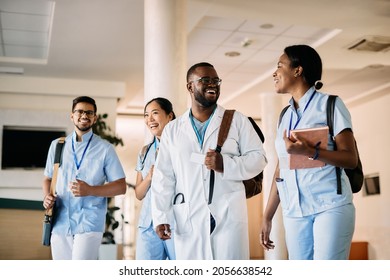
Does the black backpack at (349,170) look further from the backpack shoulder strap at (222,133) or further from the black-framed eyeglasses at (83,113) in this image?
the black-framed eyeglasses at (83,113)

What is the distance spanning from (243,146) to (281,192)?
11.9 inches

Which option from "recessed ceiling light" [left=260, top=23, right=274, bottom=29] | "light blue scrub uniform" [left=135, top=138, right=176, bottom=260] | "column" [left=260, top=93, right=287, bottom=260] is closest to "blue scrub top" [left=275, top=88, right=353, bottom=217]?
"light blue scrub uniform" [left=135, top=138, right=176, bottom=260]

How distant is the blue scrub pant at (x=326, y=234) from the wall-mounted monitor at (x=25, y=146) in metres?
6.49

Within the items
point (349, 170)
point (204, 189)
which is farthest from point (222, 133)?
Answer: point (349, 170)

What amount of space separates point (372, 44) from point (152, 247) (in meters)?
5.32

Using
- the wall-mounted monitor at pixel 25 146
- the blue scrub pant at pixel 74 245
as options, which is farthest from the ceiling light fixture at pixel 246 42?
the blue scrub pant at pixel 74 245

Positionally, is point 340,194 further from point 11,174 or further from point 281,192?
point 11,174

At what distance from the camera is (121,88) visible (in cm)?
948

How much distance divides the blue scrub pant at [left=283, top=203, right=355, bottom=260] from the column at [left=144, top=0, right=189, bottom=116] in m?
2.35

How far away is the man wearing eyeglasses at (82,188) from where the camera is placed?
3.44 m

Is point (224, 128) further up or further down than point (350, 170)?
further up

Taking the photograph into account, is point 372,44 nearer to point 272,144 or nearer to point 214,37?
point 214,37

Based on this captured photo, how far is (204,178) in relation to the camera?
9.27 ft

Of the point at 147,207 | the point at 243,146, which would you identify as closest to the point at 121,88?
the point at 147,207
